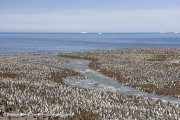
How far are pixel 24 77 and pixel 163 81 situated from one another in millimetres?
16120

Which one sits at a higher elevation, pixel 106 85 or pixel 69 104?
pixel 69 104

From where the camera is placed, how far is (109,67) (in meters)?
53.6

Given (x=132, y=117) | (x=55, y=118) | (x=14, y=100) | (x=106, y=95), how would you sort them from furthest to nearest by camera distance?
1. (x=106, y=95)
2. (x=14, y=100)
3. (x=132, y=117)
4. (x=55, y=118)

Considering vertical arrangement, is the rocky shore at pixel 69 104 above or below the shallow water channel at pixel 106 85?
above

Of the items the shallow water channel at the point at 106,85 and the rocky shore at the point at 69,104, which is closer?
the rocky shore at the point at 69,104

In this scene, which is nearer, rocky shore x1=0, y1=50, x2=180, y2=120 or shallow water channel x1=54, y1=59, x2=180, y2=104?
rocky shore x1=0, y1=50, x2=180, y2=120

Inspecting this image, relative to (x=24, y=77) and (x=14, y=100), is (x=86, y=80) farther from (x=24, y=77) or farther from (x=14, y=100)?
(x=14, y=100)

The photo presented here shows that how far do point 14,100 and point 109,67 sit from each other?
28000 mm

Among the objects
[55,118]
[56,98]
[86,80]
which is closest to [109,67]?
[86,80]

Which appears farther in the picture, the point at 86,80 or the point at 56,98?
the point at 86,80

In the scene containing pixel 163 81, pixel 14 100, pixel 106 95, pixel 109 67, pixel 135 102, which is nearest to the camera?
pixel 14 100

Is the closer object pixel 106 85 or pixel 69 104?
pixel 69 104

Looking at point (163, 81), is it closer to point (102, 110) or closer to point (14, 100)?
point (102, 110)

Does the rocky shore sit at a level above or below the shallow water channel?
above
